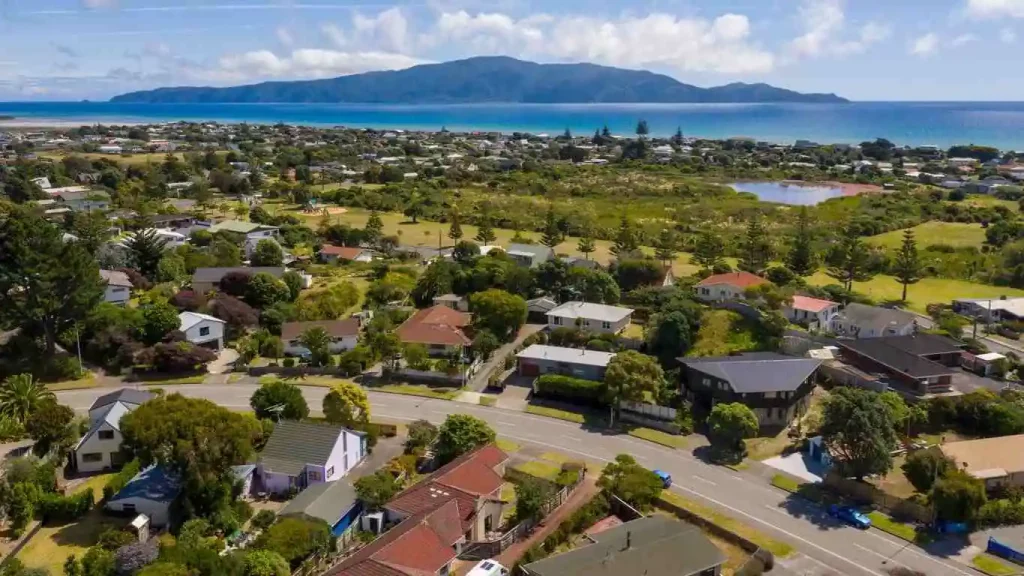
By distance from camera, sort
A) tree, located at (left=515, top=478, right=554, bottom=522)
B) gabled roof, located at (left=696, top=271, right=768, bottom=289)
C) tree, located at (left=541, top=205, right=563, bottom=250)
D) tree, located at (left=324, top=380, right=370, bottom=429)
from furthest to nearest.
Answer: tree, located at (left=541, top=205, right=563, bottom=250), gabled roof, located at (left=696, top=271, right=768, bottom=289), tree, located at (left=324, top=380, right=370, bottom=429), tree, located at (left=515, top=478, right=554, bottom=522)

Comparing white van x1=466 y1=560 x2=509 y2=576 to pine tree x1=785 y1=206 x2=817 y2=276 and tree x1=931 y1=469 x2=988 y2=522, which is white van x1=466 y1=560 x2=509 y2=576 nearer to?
tree x1=931 y1=469 x2=988 y2=522

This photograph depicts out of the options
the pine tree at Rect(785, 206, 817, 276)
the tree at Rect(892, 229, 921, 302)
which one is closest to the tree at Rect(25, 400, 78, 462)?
the pine tree at Rect(785, 206, 817, 276)

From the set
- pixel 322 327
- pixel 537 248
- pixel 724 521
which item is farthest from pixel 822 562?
pixel 537 248

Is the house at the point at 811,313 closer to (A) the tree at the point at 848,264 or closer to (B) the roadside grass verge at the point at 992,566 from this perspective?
(A) the tree at the point at 848,264

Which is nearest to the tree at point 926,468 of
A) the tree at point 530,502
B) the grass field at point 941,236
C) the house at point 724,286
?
the tree at point 530,502

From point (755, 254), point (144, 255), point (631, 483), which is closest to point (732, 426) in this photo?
point (631, 483)

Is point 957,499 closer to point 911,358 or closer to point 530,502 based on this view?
point 911,358
